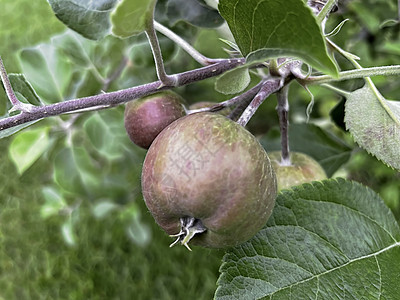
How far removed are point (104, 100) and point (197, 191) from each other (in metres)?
0.22

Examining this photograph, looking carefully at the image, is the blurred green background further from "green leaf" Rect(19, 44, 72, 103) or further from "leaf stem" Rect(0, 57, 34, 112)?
"leaf stem" Rect(0, 57, 34, 112)

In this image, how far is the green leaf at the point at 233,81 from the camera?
2.28ft

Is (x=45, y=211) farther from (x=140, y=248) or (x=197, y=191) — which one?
(x=197, y=191)

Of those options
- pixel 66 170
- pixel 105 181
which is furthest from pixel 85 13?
pixel 105 181

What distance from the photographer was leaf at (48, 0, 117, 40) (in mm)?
786

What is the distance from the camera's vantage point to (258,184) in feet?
2.11

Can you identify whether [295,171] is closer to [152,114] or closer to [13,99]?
[152,114]

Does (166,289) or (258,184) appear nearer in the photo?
(258,184)

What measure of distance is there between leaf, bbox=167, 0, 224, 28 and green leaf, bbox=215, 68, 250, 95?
370 mm

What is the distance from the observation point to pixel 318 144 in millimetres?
1316

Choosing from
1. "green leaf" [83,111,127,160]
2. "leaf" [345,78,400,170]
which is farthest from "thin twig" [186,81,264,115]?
"green leaf" [83,111,127,160]

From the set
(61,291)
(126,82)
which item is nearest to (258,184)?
(126,82)

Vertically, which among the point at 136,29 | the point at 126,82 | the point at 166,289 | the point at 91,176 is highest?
the point at 136,29

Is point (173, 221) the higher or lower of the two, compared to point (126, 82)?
higher
